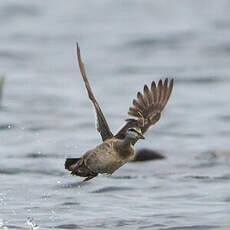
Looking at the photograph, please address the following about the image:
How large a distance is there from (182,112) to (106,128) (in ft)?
34.2

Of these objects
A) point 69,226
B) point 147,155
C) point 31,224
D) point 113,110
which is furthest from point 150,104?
point 113,110

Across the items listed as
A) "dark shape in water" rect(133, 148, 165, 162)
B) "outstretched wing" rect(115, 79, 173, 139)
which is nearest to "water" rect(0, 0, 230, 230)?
"dark shape in water" rect(133, 148, 165, 162)

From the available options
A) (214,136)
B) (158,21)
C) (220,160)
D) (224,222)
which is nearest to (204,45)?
(158,21)

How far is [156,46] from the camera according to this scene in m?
27.4

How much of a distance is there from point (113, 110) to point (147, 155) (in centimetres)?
440

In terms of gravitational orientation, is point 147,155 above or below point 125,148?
below

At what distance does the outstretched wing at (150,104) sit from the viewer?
1146 cm

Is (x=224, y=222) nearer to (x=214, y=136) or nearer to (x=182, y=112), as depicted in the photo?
(x=214, y=136)

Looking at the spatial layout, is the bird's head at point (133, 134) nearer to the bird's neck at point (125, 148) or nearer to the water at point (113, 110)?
the bird's neck at point (125, 148)

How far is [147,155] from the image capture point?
1700cm

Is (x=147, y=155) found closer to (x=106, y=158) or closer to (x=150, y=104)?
(x=150, y=104)

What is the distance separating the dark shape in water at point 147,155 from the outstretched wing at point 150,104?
5.28 m

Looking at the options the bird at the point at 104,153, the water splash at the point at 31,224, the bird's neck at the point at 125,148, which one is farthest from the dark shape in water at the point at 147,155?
the bird's neck at the point at 125,148

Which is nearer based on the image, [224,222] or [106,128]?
[106,128]
